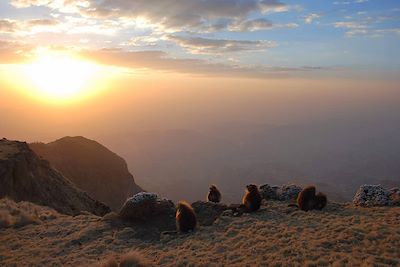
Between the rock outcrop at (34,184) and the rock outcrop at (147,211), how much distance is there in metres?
11.0

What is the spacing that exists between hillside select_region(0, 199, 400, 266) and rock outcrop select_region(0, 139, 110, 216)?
1076 cm

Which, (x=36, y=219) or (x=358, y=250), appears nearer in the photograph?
(x=358, y=250)

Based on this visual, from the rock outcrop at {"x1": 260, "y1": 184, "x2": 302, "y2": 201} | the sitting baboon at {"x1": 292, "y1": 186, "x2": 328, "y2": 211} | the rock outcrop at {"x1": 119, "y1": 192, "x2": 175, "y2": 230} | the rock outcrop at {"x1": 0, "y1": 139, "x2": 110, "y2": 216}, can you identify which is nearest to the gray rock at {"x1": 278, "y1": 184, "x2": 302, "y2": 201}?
the rock outcrop at {"x1": 260, "y1": 184, "x2": 302, "y2": 201}

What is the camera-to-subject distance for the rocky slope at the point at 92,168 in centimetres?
6562

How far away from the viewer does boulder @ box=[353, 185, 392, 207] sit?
1989cm

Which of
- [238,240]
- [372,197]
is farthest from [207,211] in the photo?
[372,197]

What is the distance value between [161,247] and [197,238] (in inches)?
61.2

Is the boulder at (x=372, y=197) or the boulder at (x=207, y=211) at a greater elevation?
the boulder at (x=372, y=197)

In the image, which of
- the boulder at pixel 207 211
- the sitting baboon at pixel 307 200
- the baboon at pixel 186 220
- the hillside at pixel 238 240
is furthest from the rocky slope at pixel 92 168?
the sitting baboon at pixel 307 200

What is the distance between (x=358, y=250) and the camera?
13508 mm

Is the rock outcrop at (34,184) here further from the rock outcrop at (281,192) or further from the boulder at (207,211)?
the rock outcrop at (281,192)

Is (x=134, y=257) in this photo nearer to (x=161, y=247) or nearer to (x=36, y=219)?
(x=161, y=247)

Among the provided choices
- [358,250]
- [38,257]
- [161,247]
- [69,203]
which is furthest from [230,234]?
[69,203]

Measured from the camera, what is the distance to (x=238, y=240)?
16.0 m
